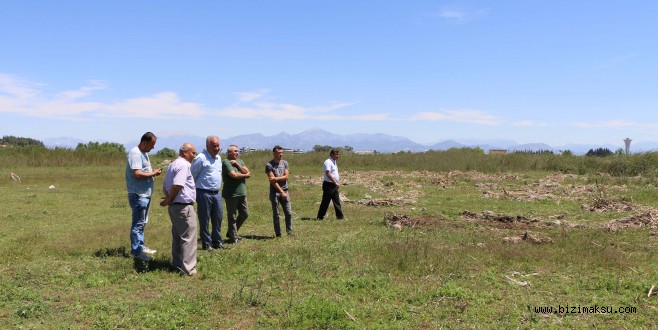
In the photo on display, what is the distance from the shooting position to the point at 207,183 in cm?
902

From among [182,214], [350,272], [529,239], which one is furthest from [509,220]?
[182,214]

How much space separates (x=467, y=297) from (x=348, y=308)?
5.49 ft

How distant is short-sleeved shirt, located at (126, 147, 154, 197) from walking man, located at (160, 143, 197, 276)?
85cm

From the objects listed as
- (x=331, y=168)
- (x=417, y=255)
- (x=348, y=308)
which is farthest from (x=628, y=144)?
(x=348, y=308)

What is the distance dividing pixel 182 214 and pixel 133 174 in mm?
1358

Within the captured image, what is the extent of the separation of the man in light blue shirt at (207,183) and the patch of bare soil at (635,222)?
9379 mm

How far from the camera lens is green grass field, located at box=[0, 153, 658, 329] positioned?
5.87m

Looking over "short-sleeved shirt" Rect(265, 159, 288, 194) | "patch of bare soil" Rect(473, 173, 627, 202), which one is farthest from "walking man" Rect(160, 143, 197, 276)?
"patch of bare soil" Rect(473, 173, 627, 202)

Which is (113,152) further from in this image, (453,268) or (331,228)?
(453,268)

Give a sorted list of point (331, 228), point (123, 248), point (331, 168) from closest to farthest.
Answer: point (123, 248)
point (331, 228)
point (331, 168)

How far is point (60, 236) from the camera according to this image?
35.3 ft

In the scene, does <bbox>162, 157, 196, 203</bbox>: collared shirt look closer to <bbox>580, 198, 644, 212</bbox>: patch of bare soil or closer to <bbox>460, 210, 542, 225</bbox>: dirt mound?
<bbox>460, 210, 542, 225</bbox>: dirt mound

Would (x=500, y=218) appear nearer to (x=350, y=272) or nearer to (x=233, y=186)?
(x=350, y=272)

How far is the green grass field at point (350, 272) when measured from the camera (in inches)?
231
